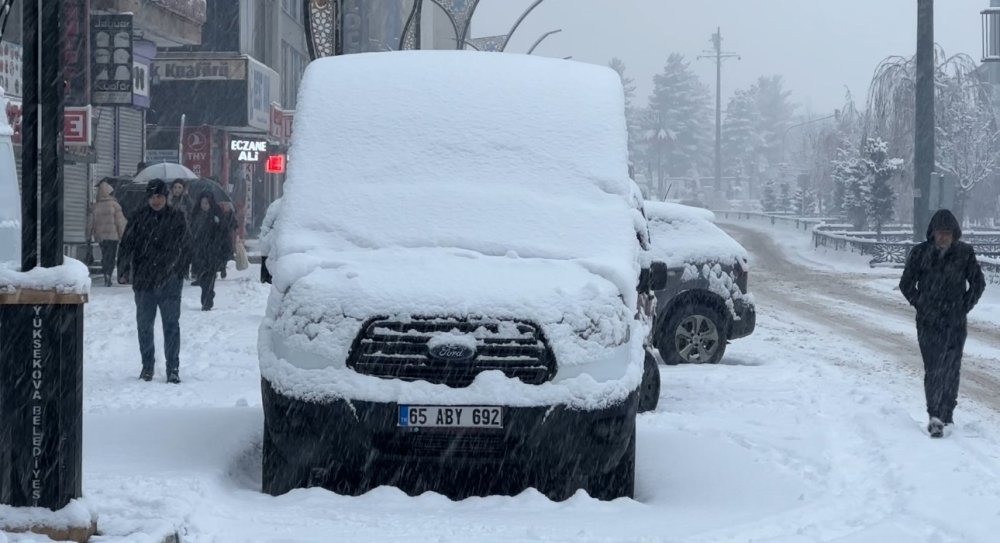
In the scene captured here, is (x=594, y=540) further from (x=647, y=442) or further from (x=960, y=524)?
(x=647, y=442)

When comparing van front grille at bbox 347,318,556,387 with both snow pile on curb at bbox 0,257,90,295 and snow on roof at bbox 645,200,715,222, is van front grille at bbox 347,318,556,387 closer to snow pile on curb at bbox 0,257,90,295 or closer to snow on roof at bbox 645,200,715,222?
snow pile on curb at bbox 0,257,90,295

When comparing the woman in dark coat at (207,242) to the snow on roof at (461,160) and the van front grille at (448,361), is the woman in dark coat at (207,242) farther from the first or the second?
the van front grille at (448,361)

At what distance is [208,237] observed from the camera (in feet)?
68.2

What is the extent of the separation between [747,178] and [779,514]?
6008 inches

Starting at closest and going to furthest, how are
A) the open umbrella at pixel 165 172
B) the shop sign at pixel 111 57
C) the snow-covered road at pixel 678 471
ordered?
1. the snow-covered road at pixel 678 471
2. the open umbrella at pixel 165 172
3. the shop sign at pixel 111 57

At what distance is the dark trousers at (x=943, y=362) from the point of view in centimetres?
987

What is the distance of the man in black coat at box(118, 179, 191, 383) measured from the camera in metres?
12.3

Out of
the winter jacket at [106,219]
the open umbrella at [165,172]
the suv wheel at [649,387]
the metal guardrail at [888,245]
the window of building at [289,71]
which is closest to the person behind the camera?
the suv wheel at [649,387]

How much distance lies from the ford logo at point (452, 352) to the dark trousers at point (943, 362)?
4.43 meters

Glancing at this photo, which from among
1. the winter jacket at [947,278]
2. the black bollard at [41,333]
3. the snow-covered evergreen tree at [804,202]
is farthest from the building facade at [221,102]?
the snow-covered evergreen tree at [804,202]

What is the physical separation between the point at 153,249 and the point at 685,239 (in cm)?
516

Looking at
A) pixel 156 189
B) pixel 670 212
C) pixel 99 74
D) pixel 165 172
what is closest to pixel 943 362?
pixel 670 212

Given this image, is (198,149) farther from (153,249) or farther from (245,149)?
(153,249)

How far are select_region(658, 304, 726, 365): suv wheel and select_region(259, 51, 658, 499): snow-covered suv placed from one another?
6.14 meters
